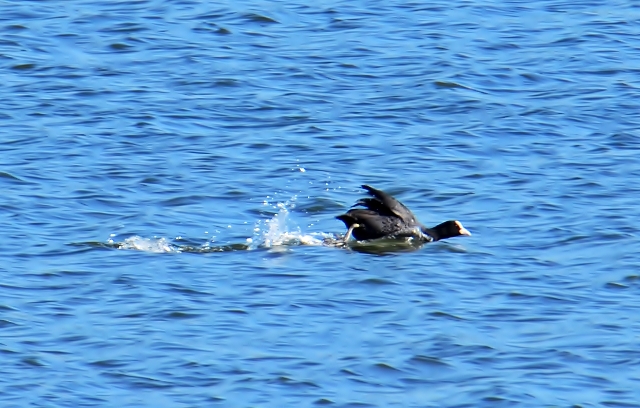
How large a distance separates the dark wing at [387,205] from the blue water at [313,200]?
298 mm

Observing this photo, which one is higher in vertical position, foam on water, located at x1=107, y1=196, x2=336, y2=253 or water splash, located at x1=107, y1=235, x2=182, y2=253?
water splash, located at x1=107, y1=235, x2=182, y2=253

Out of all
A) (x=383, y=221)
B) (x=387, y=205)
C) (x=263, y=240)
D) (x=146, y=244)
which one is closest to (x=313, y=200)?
(x=383, y=221)

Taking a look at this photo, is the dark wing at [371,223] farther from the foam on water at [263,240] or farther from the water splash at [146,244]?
the water splash at [146,244]

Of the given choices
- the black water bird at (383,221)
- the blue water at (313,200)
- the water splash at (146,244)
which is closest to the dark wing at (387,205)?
the black water bird at (383,221)

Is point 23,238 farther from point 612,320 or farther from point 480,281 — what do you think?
point 612,320

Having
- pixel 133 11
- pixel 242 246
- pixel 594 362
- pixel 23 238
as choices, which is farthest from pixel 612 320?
pixel 133 11

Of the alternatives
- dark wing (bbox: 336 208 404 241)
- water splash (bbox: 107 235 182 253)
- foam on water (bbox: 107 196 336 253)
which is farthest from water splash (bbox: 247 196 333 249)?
water splash (bbox: 107 235 182 253)

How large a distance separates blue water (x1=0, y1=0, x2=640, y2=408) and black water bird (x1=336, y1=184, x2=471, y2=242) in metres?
0.15

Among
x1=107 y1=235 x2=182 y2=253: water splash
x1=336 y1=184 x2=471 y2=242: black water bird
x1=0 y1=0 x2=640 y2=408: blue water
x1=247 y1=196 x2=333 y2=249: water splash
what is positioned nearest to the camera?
x1=0 y1=0 x2=640 y2=408: blue water

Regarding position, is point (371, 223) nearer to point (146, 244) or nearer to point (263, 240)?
point (263, 240)

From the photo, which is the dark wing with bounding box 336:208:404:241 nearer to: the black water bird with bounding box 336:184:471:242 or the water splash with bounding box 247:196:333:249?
→ the black water bird with bounding box 336:184:471:242

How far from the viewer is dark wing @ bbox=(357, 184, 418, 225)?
12.4 m

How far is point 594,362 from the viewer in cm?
919

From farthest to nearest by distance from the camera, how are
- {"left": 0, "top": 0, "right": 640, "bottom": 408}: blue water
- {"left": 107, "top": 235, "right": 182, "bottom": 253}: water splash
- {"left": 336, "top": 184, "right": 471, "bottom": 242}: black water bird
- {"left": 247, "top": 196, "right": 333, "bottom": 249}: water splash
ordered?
1. {"left": 336, "top": 184, "right": 471, "bottom": 242}: black water bird
2. {"left": 247, "top": 196, "right": 333, "bottom": 249}: water splash
3. {"left": 107, "top": 235, "right": 182, "bottom": 253}: water splash
4. {"left": 0, "top": 0, "right": 640, "bottom": 408}: blue water
